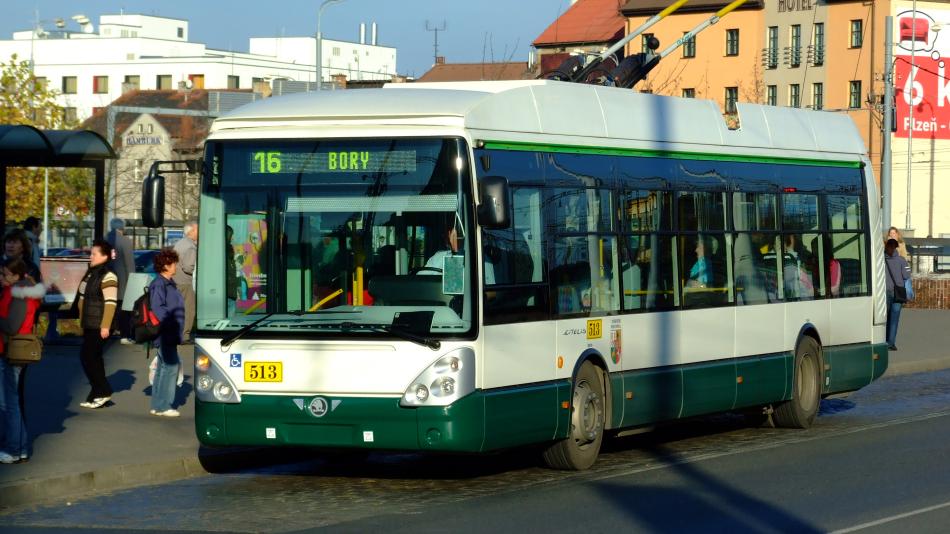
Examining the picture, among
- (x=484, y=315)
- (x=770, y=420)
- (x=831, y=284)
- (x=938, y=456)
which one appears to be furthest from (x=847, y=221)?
(x=484, y=315)

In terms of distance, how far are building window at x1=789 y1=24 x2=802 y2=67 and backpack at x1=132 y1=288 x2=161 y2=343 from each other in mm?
81321

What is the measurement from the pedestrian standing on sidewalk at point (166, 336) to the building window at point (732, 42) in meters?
84.3

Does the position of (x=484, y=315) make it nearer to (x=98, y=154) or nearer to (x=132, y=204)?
(x=98, y=154)

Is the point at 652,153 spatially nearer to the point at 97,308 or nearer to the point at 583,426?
the point at 583,426

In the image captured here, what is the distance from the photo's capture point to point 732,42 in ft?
323

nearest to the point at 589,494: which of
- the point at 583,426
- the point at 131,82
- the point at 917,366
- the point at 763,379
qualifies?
the point at 583,426

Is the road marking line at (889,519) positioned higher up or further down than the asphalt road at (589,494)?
higher up

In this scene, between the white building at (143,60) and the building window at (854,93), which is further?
the white building at (143,60)

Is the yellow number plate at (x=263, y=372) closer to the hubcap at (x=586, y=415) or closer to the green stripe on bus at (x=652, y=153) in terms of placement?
the green stripe on bus at (x=652, y=153)

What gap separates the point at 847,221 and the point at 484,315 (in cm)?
745

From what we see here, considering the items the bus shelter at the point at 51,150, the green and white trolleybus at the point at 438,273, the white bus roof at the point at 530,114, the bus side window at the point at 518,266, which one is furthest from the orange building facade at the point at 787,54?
the bus side window at the point at 518,266

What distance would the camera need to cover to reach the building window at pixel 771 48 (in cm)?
9594

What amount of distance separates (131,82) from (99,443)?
122 meters

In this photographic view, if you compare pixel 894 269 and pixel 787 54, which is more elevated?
pixel 787 54
